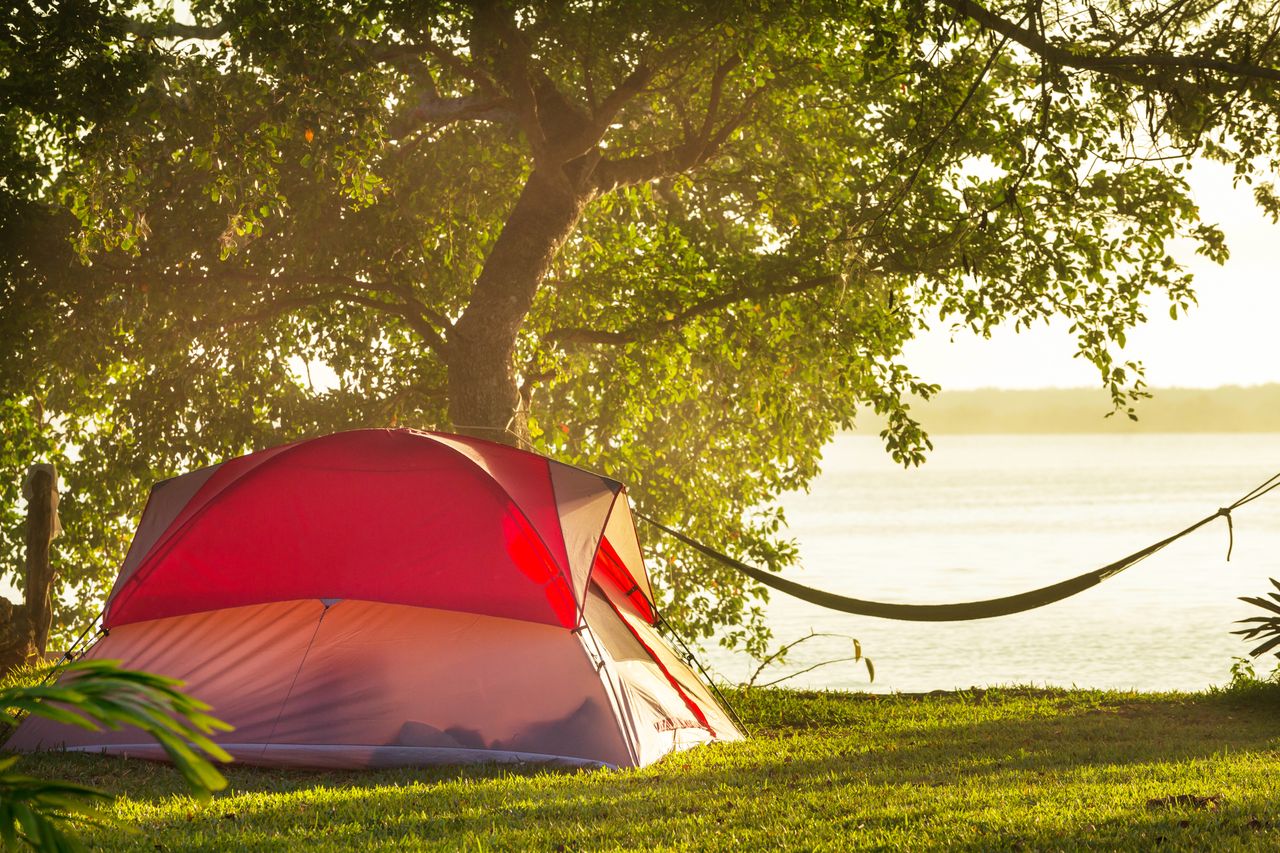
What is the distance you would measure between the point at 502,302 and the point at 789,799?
6.34m

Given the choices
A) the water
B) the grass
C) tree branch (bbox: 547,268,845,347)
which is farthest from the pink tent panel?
the water

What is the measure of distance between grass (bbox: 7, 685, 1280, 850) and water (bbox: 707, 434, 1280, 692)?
8.45 m

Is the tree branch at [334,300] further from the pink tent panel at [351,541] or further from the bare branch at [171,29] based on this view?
the pink tent panel at [351,541]

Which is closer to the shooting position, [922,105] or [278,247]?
[922,105]

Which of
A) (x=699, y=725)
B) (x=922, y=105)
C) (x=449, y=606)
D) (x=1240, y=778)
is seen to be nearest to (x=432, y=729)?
(x=449, y=606)

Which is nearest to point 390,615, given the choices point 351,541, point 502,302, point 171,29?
point 351,541

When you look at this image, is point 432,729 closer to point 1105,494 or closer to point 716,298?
point 716,298

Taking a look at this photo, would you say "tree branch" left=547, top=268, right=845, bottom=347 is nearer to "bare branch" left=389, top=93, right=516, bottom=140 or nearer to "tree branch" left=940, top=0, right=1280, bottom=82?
"bare branch" left=389, top=93, right=516, bottom=140

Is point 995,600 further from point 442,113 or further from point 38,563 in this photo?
point 38,563

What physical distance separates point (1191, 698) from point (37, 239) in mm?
11187

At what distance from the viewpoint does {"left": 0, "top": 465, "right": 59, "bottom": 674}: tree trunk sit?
11109 mm

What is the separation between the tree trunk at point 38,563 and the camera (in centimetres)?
1111

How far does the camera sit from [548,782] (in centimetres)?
651

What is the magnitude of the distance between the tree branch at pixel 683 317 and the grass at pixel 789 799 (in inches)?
177
